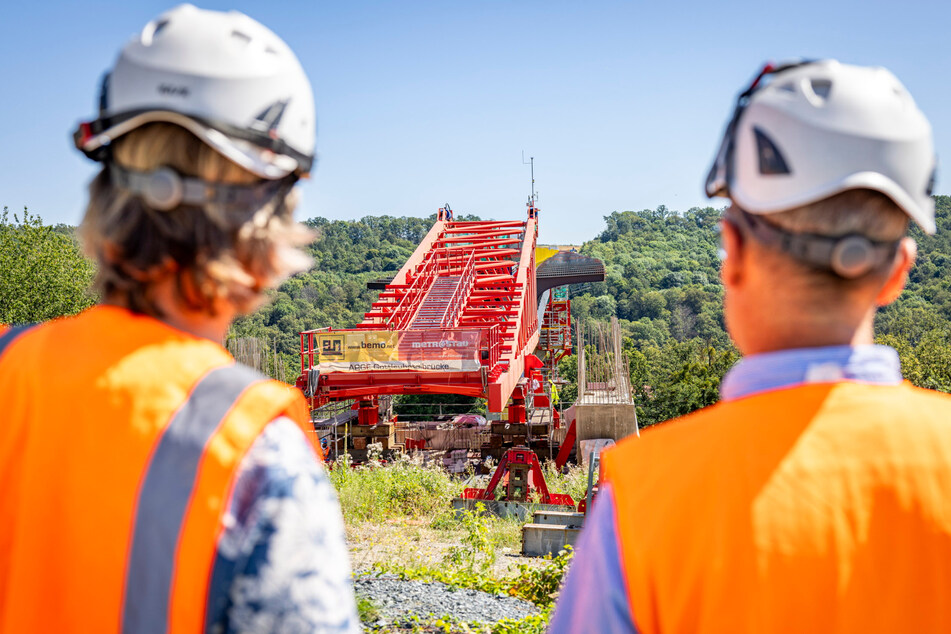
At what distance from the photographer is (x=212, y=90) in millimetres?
1302

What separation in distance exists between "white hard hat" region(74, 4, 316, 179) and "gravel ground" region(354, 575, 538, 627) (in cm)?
444

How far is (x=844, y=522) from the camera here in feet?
3.46

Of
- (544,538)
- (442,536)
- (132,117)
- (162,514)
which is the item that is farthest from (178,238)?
(442,536)

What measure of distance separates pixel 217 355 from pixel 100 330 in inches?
7.3

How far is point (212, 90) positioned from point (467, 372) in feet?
45.8

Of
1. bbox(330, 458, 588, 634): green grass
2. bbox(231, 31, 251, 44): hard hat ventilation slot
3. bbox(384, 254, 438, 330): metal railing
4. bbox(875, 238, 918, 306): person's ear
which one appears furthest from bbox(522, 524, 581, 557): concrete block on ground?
bbox(384, 254, 438, 330): metal railing

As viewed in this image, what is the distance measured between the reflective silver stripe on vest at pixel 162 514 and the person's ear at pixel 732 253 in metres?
0.88

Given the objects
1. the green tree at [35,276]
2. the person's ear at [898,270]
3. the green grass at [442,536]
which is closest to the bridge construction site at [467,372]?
the green grass at [442,536]

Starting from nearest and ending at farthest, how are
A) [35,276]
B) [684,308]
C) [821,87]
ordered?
[821,87] < [35,276] < [684,308]

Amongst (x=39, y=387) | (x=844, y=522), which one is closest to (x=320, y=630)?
(x=39, y=387)

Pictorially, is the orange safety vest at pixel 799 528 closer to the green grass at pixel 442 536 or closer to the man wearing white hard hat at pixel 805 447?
the man wearing white hard hat at pixel 805 447

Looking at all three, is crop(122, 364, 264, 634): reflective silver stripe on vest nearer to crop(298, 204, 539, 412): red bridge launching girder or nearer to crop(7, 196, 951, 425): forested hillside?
crop(7, 196, 951, 425): forested hillside

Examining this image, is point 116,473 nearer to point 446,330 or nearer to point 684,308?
point 446,330

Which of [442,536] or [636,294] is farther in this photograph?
[636,294]
